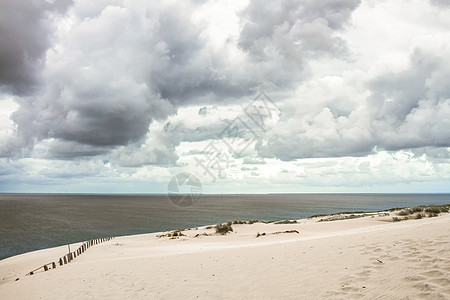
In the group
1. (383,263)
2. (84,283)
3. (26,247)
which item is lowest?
(26,247)

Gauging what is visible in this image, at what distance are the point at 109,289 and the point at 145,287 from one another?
1552 mm

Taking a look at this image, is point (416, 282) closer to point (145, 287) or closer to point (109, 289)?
point (145, 287)

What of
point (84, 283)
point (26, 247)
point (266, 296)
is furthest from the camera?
point (26, 247)

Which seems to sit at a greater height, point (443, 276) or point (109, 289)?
point (443, 276)

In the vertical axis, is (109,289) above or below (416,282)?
below

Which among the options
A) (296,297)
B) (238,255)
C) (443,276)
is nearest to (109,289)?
(238,255)

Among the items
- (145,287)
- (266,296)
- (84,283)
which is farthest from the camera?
(84,283)

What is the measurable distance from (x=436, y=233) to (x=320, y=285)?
20.2 feet

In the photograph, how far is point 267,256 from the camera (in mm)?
13984

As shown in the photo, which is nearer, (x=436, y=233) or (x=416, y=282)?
(x=416, y=282)

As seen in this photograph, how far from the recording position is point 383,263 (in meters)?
9.22

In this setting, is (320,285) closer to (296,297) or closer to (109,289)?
(296,297)

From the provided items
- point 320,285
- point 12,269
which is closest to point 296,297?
point 320,285

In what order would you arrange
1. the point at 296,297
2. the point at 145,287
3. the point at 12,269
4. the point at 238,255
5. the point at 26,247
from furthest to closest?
the point at 26,247, the point at 12,269, the point at 238,255, the point at 145,287, the point at 296,297
